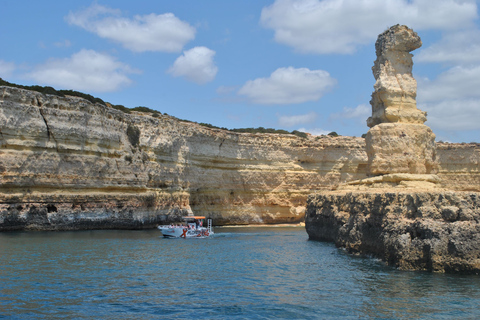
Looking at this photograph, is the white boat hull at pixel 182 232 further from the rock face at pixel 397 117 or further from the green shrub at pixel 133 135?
the rock face at pixel 397 117

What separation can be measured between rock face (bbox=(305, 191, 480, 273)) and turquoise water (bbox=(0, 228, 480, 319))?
65 cm

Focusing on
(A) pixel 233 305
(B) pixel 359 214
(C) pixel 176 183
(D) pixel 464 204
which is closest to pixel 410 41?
(B) pixel 359 214

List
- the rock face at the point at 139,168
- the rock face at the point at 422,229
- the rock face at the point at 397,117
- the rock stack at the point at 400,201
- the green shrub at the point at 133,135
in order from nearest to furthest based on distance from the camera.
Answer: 1. the rock face at the point at 422,229
2. the rock stack at the point at 400,201
3. the rock face at the point at 397,117
4. the rock face at the point at 139,168
5. the green shrub at the point at 133,135

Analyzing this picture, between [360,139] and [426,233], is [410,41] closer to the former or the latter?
[426,233]

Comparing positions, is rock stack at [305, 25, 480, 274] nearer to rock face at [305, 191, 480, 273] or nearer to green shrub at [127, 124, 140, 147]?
rock face at [305, 191, 480, 273]

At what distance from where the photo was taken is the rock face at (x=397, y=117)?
80.9 feet

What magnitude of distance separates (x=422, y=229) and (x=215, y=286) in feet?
26.2

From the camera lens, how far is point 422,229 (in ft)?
55.4

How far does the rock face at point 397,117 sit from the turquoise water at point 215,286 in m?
6.15

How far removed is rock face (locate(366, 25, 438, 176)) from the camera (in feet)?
80.9

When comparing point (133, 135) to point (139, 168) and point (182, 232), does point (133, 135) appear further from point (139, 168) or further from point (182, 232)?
point (182, 232)

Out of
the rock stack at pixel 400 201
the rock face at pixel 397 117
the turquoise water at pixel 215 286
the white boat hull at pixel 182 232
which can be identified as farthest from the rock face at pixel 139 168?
the rock face at pixel 397 117

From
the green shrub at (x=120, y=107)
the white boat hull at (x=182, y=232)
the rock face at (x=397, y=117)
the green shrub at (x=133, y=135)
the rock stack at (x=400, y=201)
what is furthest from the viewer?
the green shrub at (x=120, y=107)

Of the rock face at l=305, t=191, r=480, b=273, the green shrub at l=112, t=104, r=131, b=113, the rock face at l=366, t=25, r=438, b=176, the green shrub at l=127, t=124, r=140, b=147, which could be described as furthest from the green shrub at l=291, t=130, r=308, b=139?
the rock face at l=305, t=191, r=480, b=273
